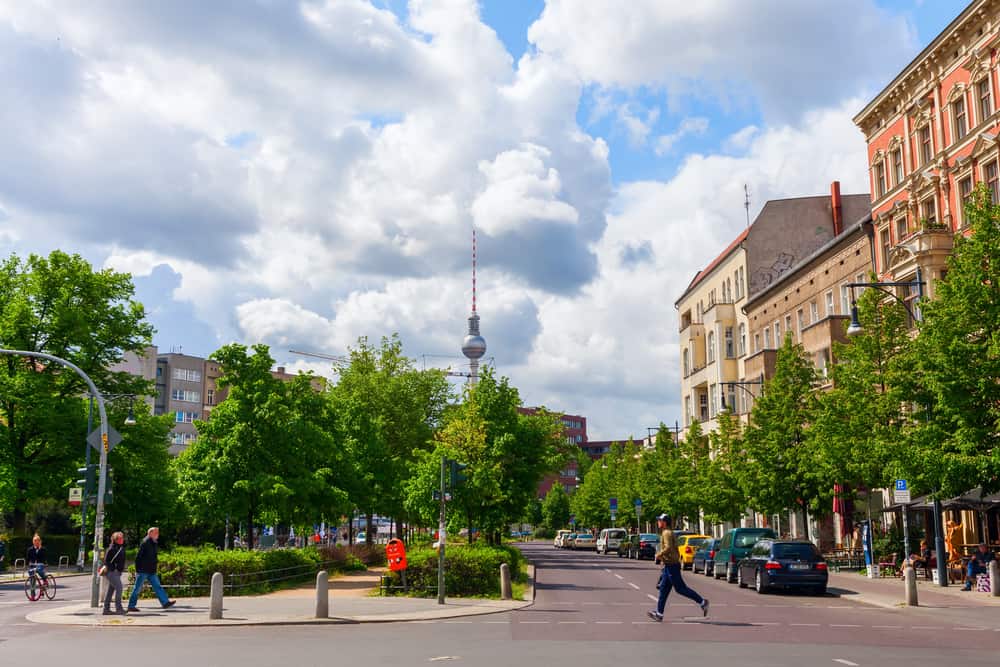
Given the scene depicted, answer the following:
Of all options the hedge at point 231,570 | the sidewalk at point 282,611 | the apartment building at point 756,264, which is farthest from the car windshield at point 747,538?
the apartment building at point 756,264

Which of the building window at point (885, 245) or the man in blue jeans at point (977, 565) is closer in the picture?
the man in blue jeans at point (977, 565)

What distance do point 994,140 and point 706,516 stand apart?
93.5ft

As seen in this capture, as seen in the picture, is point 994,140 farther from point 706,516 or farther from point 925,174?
point 706,516

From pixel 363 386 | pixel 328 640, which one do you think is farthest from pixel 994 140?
pixel 363 386

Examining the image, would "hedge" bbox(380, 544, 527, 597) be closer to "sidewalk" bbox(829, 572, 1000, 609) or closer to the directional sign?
the directional sign

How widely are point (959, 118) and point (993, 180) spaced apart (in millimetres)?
3784

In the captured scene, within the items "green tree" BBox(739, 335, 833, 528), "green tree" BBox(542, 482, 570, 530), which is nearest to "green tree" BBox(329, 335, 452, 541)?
"green tree" BBox(739, 335, 833, 528)

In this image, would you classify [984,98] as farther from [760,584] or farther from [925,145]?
[760,584]

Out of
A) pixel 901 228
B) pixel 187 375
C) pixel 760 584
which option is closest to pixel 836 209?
pixel 901 228

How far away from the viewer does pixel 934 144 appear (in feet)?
128

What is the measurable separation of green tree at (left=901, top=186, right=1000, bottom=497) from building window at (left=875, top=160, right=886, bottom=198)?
1763 centimetres

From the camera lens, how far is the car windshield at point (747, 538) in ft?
111

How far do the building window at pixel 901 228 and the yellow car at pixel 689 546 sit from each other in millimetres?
15504

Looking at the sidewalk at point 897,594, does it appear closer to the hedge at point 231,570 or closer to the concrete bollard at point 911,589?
the concrete bollard at point 911,589
